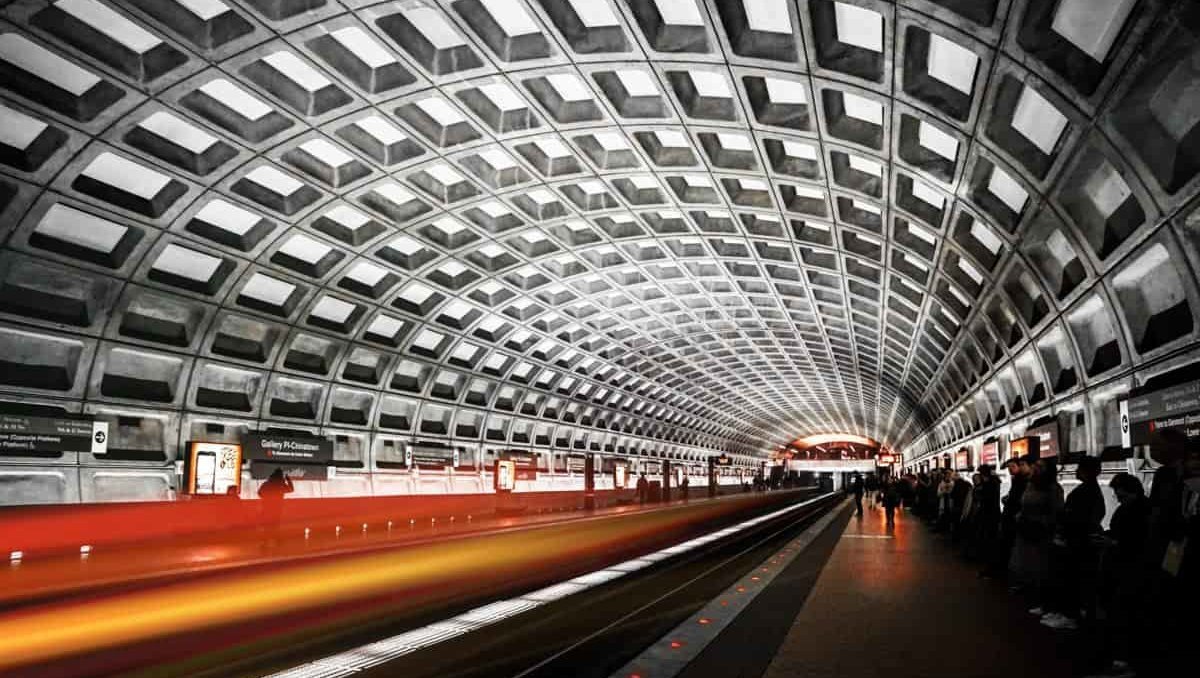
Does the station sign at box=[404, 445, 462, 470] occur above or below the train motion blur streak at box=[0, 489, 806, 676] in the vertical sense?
above

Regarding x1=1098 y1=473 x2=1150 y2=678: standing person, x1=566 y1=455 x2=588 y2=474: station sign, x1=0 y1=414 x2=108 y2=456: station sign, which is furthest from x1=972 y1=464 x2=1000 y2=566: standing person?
x1=566 y1=455 x2=588 y2=474: station sign

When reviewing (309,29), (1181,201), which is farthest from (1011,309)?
(309,29)

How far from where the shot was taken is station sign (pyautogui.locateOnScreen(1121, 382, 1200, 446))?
28.8ft

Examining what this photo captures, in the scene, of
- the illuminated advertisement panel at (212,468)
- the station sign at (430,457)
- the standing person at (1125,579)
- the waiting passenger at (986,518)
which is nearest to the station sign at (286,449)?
the illuminated advertisement panel at (212,468)

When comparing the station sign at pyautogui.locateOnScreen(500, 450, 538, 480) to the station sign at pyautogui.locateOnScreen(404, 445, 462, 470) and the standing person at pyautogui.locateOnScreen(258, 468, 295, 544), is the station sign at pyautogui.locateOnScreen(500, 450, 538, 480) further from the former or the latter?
the standing person at pyautogui.locateOnScreen(258, 468, 295, 544)

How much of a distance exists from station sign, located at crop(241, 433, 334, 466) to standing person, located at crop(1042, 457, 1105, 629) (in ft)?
73.4

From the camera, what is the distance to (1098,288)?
11961 millimetres

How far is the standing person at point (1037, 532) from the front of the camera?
8828mm

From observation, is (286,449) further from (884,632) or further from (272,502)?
(884,632)

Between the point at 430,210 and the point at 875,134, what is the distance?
11.8 m

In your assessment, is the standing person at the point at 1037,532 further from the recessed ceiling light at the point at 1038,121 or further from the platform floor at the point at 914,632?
the recessed ceiling light at the point at 1038,121

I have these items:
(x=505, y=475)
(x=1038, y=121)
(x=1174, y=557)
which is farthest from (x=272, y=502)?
(x=505, y=475)

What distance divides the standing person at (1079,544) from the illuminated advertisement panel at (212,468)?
21196 millimetres

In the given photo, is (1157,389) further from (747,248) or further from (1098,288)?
(747,248)
